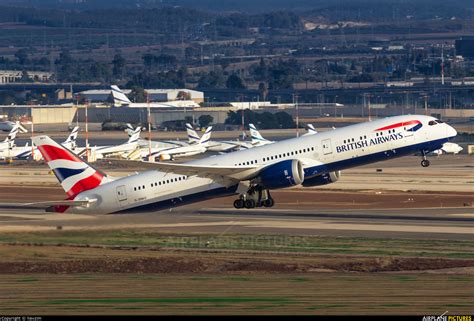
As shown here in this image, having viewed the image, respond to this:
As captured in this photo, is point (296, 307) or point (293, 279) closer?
point (296, 307)

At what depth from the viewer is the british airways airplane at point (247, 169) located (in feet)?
260

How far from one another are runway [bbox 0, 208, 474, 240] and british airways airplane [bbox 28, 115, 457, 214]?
2062 mm

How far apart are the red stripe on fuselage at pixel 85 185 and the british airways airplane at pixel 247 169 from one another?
0.21ft

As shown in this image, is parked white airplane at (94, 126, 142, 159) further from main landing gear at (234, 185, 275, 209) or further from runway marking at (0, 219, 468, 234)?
main landing gear at (234, 185, 275, 209)

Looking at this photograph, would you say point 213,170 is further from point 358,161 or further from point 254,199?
point 358,161

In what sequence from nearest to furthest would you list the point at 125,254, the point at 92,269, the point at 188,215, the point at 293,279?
the point at 293,279
the point at 92,269
the point at 125,254
the point at 188,215

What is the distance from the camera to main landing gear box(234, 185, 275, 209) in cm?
8256

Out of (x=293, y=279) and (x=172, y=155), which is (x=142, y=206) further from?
(x=172, y=155)

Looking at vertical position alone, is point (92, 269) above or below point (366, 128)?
below

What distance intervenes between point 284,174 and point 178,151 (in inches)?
3372

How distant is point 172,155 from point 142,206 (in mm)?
81802

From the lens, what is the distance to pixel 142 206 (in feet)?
266

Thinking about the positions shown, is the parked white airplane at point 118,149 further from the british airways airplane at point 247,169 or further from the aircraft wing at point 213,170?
the aircraft wing at point 213,170

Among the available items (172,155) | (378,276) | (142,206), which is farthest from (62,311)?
(172,155)
